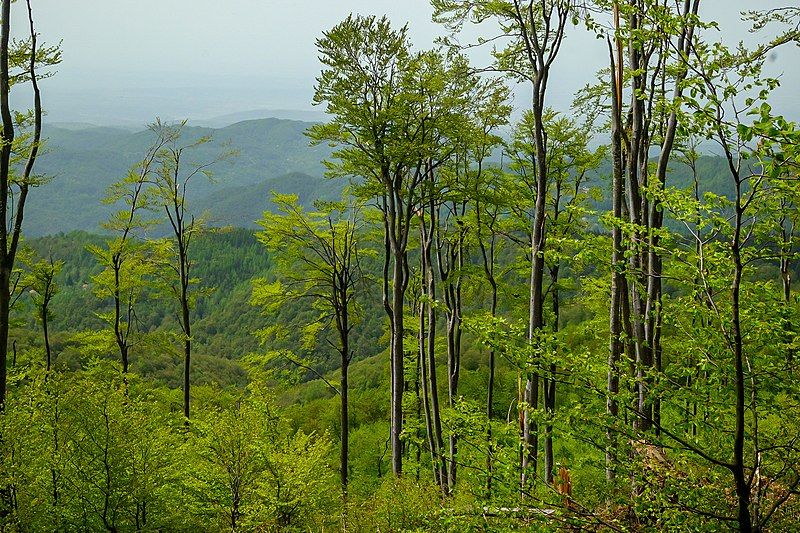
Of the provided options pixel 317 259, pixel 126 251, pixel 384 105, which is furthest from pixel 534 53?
pixel 126 251

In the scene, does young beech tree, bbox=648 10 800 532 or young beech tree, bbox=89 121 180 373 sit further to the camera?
young beech tree, bbox=89 121 180 373

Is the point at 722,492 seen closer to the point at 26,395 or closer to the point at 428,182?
the point at 428,182

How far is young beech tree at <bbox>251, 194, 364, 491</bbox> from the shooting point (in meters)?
14.4

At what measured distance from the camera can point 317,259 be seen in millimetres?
15336

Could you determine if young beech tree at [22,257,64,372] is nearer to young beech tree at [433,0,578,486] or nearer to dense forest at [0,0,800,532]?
dense forest at [0,0,800,532]

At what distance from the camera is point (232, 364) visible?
76.8m

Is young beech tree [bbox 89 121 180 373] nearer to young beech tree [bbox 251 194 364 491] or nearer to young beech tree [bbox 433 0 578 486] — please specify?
young beech tree [bbox 251 194 364 491]

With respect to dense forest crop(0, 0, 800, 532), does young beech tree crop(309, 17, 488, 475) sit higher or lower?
higher

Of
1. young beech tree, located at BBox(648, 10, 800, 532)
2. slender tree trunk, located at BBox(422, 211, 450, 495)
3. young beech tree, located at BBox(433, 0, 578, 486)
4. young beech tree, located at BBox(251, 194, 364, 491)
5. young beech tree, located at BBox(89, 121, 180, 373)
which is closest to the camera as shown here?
young beech tree, located at BBox(648, 10, 800, 532)

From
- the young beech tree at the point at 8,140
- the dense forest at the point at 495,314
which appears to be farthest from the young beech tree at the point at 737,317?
the young beech tree at the point at 8,140

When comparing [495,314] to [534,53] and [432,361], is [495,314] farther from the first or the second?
[534,53]

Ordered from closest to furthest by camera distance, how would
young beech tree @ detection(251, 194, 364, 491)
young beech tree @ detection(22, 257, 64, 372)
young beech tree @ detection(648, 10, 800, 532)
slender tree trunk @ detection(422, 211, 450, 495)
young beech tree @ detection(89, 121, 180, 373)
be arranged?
young beech tree @ detection(648, 10, 800, 532), slender tree trunk @ detection(422, 211, 450, 495), young beech tree @ detection(251, 194, 364, 491), young beech tree @ detection(89, 121, 180, 373), young beech tree @ detection(22, 257, 64, 372)

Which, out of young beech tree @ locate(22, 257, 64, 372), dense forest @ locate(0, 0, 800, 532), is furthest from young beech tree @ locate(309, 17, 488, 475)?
young beech tree @ locate(22, 257, 64, 372)

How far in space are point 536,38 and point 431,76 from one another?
3.12 meters
